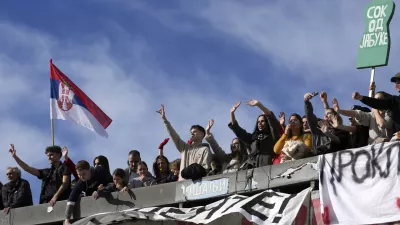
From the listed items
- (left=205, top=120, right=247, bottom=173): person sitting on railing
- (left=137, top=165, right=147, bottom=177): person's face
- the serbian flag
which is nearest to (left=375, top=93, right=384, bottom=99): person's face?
(left=205, top=120, right=247, bottom=173): person sitting on railing

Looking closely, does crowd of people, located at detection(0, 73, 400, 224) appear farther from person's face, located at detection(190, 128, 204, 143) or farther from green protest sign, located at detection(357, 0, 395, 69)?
green protest sign, located at detection(357, 0, 395, 69)

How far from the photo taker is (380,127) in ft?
60.9

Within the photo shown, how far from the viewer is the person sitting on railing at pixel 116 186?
21.0 meters

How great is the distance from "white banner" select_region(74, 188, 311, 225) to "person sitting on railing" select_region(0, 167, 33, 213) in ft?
12.4

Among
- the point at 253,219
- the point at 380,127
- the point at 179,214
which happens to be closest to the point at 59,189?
the point at 179,214

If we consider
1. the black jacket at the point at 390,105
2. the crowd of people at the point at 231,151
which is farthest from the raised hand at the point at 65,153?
the black jacket at the point at 390,105

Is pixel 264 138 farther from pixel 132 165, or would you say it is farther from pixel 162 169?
pixel 132 165

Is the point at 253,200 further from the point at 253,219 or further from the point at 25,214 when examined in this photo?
the point at 25,214

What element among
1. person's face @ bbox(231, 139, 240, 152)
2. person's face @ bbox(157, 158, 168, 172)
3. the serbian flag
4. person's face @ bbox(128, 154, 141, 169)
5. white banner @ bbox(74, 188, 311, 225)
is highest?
the serbian flag

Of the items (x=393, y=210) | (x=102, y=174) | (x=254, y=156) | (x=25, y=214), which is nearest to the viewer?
(x=393, y=210)

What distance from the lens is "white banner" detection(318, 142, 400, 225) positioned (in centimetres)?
1750

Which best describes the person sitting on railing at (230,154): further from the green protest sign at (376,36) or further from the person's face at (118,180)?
the green protest sign at (376,36)

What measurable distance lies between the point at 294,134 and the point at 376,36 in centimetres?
259

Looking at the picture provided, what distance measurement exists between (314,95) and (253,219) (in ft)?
7.26
